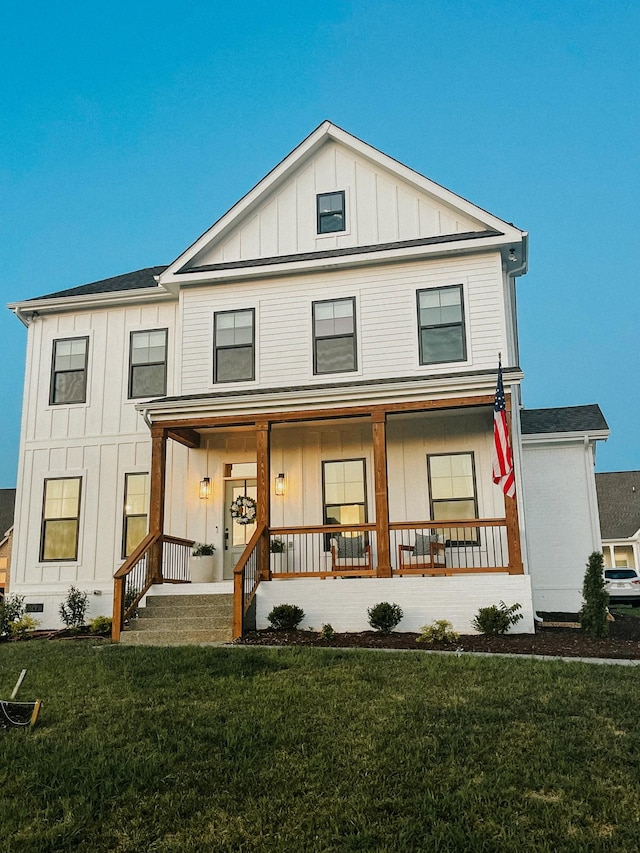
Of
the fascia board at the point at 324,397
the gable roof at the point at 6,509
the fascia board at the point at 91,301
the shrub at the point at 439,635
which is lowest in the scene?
the shrub at the point at 439,635

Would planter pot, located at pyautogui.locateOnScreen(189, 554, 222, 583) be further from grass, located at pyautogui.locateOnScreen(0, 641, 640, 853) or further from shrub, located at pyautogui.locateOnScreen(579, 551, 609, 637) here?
shrub, located at pyautogui.locateOnScreen(579, 551, 609, 637)

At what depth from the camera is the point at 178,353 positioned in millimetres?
15773

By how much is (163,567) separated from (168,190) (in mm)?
191524

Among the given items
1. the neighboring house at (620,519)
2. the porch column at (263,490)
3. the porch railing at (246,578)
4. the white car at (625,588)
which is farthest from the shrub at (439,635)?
the neighboring house at (620,519)

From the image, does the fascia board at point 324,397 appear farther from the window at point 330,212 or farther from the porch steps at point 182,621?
the window at point 330,212

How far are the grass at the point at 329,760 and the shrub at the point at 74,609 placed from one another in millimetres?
5811

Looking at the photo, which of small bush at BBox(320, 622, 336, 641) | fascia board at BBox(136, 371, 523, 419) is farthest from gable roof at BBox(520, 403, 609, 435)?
small bush at BBox(320, 622, 336, 641)

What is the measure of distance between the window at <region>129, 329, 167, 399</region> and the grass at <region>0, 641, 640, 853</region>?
8.01 metres

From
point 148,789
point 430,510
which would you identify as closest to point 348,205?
point 430,510

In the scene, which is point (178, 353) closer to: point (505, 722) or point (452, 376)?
point (452, 376)

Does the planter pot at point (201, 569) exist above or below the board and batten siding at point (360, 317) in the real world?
below

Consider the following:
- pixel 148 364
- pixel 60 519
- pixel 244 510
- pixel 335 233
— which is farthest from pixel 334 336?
pixel 60 519

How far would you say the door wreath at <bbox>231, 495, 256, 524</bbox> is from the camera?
48.9 ft

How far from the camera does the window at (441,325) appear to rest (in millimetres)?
14516
